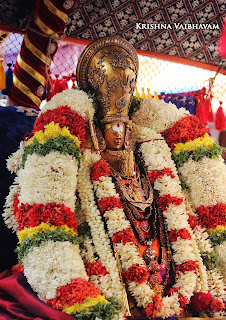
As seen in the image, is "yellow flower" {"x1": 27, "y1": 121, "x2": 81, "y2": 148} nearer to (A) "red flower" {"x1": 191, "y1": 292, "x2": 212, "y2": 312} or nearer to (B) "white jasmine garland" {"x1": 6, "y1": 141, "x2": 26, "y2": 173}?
(B) "white jasmine garland" {"x1": 6, "y1": 141, "x2": 26, "y2": 173}

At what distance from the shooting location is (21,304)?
6.89 feet

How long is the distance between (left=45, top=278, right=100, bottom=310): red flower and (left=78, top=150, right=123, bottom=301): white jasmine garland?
0.29 m

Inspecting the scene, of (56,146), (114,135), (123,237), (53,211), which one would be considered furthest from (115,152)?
(53,211)

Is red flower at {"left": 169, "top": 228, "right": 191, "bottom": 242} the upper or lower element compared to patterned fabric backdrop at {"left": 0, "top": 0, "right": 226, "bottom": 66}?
lower

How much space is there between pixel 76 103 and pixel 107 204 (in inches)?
32.9

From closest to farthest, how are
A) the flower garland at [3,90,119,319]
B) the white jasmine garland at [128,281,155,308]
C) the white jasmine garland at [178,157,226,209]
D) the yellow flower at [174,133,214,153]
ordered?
the flower garland at [3,90,119,319] < the white jasmine garland at [128,281,155,308] < the white jasmine garland at [178,157,226,209] < the yellow flower at [174,133,214,153]

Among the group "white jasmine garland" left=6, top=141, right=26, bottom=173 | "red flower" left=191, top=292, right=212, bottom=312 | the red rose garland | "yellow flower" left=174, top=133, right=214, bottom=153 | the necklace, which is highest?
"white jasmine garland" left=6, top=141, right=26, bottom=173

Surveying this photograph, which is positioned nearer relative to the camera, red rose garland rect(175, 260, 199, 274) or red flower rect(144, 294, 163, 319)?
red flower rect(144, 294, 163, 319)

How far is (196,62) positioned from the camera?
4727 millimetres

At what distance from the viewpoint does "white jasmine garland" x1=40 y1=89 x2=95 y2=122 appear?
2.64 m

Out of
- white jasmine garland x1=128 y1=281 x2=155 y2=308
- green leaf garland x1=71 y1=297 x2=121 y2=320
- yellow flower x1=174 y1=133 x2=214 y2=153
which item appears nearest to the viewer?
green leaf garland x1=71 y1=297 x2=121 y2=320

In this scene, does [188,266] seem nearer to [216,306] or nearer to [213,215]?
[216,306]

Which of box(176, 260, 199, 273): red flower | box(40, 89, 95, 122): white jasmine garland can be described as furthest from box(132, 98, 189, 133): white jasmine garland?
box(176, 260, 199, 273): red flower

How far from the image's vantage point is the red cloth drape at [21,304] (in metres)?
1.92
